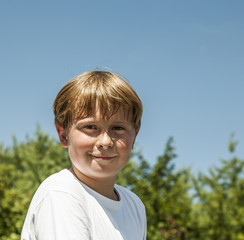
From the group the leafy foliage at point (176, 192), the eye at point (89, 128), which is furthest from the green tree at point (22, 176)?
the eye at point (89, 128)

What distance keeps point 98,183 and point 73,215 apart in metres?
0.37

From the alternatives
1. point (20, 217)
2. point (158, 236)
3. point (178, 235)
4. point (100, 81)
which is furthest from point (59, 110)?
point (178, 235)

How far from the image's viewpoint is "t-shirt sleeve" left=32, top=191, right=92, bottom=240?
1.85m

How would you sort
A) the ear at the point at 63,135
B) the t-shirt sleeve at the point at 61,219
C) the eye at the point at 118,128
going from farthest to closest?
the ear at the point at 63,135 < the eye at the point at 118,128 < the t-shirt sleeve at the point at 61,219

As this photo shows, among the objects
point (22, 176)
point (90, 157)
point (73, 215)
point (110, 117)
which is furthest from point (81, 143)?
point (22, 176)

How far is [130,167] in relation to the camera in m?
6.25

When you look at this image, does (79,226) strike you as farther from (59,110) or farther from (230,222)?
(230,222)

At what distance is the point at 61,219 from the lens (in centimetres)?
187

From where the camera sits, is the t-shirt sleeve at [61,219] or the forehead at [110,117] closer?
the t-shirt sleeve at [61,219]

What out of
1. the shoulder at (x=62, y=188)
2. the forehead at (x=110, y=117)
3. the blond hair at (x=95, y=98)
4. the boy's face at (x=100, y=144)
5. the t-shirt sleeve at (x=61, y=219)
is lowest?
the t-shirt sleeve at (x=61, y=219)

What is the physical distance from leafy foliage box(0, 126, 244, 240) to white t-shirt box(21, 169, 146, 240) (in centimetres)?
297

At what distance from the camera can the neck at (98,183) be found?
221cm

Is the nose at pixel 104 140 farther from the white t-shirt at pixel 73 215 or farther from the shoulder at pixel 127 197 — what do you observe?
the shoulder at pixel 127 197

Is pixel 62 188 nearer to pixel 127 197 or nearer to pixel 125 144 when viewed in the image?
pixel 125 144
